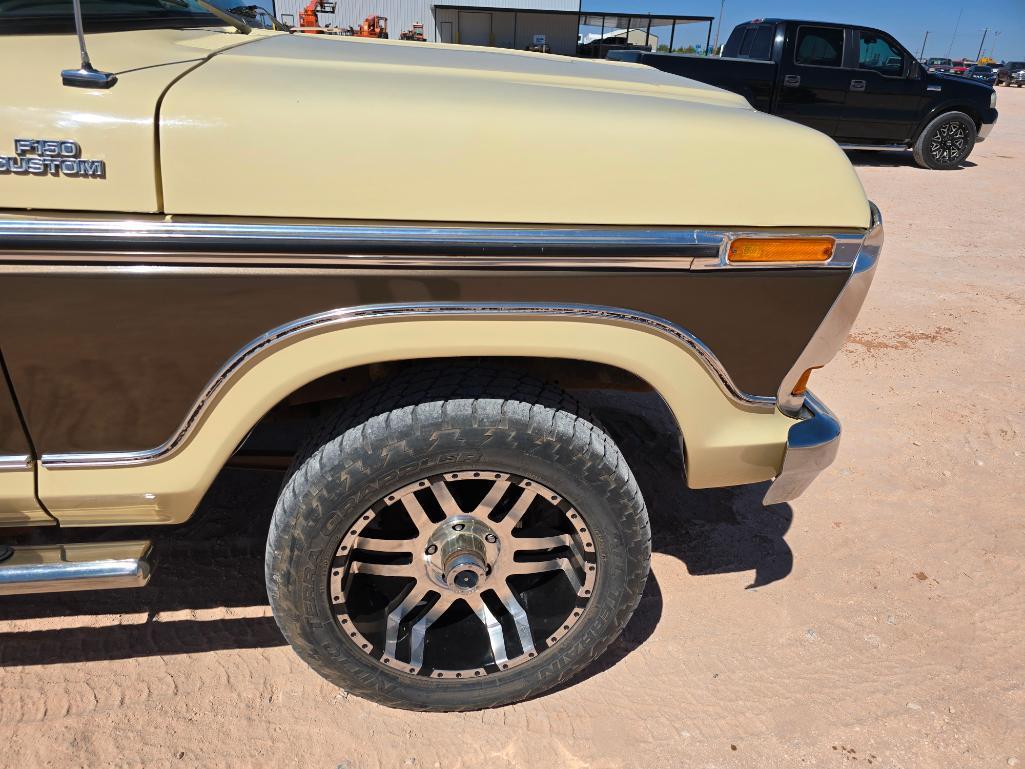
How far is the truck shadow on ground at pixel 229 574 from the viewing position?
2365mm

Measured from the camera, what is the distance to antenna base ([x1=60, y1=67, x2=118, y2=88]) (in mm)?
1484

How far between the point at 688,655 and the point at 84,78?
2.36m

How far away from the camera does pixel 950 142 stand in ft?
38.1

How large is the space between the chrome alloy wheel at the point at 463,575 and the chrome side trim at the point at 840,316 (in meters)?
0.70

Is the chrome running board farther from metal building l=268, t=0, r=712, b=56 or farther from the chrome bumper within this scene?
metal building l=268, t=0, r=712, b=56

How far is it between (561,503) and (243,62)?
1418 mm

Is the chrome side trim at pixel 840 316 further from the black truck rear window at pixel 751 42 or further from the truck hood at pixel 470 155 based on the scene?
the black truck rear window at pixel 751 42

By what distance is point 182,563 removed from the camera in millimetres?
2682

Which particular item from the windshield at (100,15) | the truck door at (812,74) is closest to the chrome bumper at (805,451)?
the windshield at (100,15)

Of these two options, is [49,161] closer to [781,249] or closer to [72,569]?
[72,569]

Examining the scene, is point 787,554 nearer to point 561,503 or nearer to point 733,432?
point 733,432

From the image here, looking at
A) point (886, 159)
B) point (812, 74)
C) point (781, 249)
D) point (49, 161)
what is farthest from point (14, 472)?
point (886, 159)

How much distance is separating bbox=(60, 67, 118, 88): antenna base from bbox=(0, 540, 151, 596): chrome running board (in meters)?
1.11

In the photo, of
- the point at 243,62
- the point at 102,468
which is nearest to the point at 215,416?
the point at 102,468
